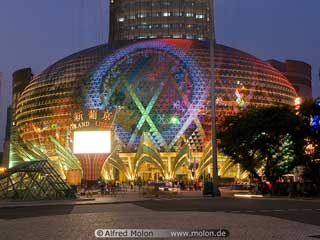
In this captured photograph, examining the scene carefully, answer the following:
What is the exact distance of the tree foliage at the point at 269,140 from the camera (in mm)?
56219

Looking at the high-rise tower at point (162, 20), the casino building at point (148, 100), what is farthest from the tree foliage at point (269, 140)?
the high-rise tower at point (162, 20)

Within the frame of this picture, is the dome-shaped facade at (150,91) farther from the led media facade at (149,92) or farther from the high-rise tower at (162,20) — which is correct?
the high-rise tower at (162,20)

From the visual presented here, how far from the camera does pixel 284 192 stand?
53.3 metres

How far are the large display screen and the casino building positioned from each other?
37.3 meters

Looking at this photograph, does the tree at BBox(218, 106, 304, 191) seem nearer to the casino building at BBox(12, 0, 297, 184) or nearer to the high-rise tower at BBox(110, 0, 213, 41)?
the casino building at BBox(12, 0, 297, 184)

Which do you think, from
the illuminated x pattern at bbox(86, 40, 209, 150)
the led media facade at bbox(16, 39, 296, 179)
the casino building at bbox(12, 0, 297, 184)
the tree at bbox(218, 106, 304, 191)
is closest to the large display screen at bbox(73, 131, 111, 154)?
the tree at bbox(218, 106, 304, 191)

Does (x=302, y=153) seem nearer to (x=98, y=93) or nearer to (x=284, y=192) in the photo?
(x=284, y=192)

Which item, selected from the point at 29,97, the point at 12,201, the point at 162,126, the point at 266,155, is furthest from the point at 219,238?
the point at 29,97

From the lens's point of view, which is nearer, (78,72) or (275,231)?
(275,231)

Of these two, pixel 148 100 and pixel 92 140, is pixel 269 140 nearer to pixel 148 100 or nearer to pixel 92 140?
pixel 92 140

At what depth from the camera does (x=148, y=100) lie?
11450 centimetres

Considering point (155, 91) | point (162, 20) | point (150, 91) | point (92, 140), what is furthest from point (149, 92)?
point (92, 140)

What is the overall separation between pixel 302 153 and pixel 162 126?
5974 cm

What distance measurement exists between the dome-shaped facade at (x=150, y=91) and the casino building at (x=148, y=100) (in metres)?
0.22
